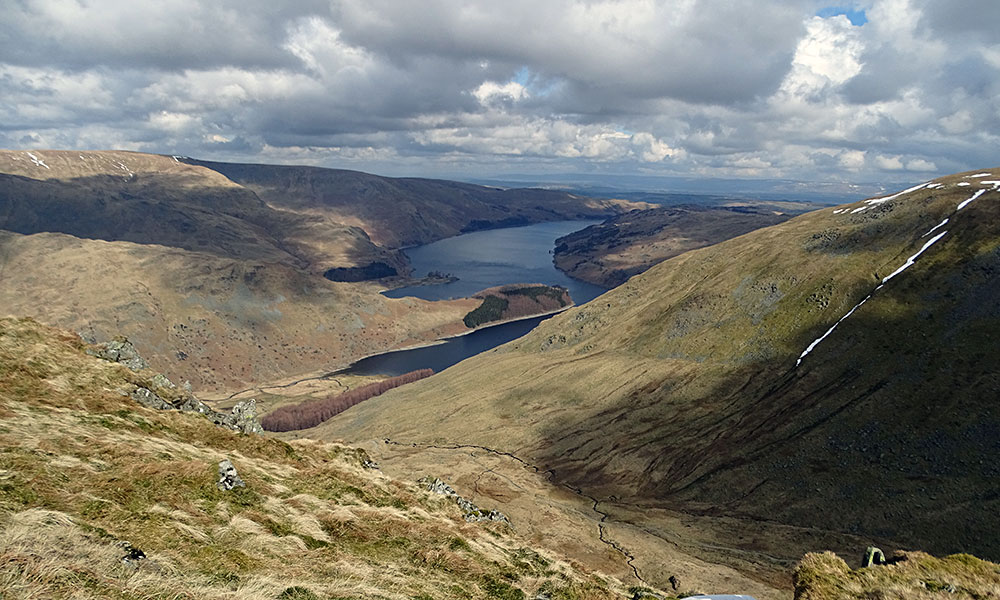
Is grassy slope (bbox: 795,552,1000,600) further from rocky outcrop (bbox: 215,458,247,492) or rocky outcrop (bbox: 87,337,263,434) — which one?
rocky outcrop (bbox: 87,337,263,434)

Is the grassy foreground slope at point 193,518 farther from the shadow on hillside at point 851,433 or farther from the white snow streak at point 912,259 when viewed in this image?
the white snow streak at point 912,259

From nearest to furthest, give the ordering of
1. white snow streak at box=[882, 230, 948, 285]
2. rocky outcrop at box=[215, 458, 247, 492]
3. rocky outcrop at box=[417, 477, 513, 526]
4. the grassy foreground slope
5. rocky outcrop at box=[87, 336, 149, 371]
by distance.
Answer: the grassy foreground slope, rocky outcrop at box=[215, 458, 247, 492], rocky outcrop at box=[417, 477, 513, 526], rocky outcrop at box=[87, 336, 149, 371], white snow streak at box=[882, 230, 948, 285]

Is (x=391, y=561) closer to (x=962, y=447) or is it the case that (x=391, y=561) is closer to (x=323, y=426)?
(x=962, y=447)

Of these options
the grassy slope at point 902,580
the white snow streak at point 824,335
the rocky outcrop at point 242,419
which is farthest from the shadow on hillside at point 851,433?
the rocky outcrop at point 242,419

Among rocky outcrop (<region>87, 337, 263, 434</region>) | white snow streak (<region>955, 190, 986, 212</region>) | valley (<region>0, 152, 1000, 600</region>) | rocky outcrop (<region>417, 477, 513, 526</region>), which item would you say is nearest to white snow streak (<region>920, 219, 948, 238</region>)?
valley (<region>0, 152, 1000, 600</region>)

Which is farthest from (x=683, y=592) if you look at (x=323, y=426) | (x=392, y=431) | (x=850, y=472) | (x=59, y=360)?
(x=323, y=426)

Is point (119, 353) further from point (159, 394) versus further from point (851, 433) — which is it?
point (851, 433)
